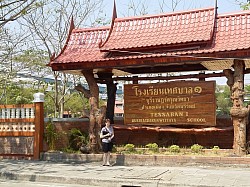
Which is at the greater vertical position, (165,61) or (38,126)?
(165,61)

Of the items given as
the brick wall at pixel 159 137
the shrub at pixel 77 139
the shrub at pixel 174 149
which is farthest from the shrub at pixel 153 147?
the shrub at pixel 77 139

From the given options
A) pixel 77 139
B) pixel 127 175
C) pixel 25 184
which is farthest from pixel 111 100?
pixel 25 184

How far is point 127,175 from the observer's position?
10.3 m

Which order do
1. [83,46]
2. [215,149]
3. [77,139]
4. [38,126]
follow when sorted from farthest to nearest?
[83,46] < [77,139] < [38,126] < [215,149]

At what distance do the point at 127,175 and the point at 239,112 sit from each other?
403cm

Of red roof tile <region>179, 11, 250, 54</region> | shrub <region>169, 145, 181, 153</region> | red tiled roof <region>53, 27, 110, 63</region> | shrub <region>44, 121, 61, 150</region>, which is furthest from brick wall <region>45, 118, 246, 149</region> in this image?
red roof tile <region>179, 11, 250, 54</region>

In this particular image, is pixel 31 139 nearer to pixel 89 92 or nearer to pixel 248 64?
pixel 89 92

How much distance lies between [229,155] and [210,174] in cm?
195

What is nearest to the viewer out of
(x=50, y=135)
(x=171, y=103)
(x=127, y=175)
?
(x=127, y=175)

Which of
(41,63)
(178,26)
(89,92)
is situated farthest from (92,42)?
(41,63)

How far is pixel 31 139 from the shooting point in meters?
14.1

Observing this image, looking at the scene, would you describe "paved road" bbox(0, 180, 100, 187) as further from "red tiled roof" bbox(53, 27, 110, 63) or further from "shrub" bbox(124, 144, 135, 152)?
"red tiled roof" bbox(53, 27, 110, 63)

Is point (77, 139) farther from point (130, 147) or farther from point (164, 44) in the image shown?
point (164, 44)

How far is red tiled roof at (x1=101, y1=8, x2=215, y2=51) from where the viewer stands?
41.7 feet
